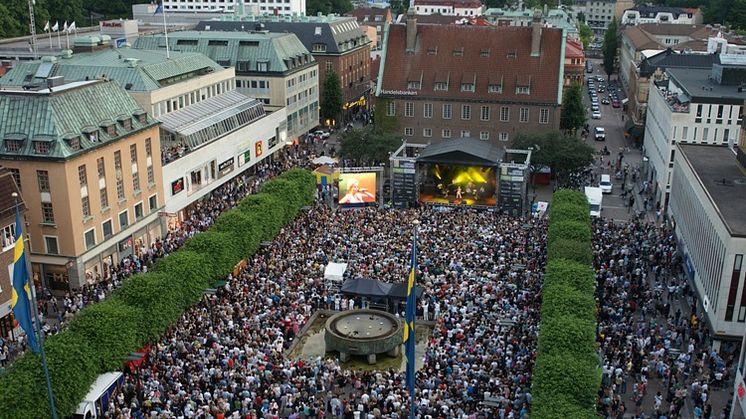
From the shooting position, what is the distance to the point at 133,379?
40250 mm

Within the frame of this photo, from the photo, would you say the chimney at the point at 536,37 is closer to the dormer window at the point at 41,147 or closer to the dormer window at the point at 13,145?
the dormer window at the point at 41,147

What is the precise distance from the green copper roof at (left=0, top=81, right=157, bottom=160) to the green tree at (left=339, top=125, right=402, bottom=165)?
29.6 m

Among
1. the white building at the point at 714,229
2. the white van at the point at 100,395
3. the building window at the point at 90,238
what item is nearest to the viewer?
the white van at the point at 100,395

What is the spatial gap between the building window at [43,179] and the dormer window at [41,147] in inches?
52.3

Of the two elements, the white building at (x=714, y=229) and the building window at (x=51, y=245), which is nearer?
the white building at (x=714, y=229)

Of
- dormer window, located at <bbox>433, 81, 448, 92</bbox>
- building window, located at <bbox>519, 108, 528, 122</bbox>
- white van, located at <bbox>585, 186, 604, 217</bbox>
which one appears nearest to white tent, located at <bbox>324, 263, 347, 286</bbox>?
white van, located at <bbox>585, 186, 604, 217</bbox>

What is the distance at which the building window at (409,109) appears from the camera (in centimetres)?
8812

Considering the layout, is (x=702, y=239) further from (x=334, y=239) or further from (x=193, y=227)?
(x=193, y=227)

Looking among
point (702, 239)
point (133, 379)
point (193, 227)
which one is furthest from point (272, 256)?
point (702, 239)

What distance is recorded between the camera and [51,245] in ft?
173

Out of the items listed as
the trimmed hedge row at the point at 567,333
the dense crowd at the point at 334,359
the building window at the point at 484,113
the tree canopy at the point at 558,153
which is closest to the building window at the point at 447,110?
the building window at the point at 484,113

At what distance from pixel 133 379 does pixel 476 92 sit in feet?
185

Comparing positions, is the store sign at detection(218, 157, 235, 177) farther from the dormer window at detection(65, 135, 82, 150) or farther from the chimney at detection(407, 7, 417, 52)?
the chimney at detection(407, 7, 417, 52)

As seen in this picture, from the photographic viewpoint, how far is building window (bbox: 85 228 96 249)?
53619mm
